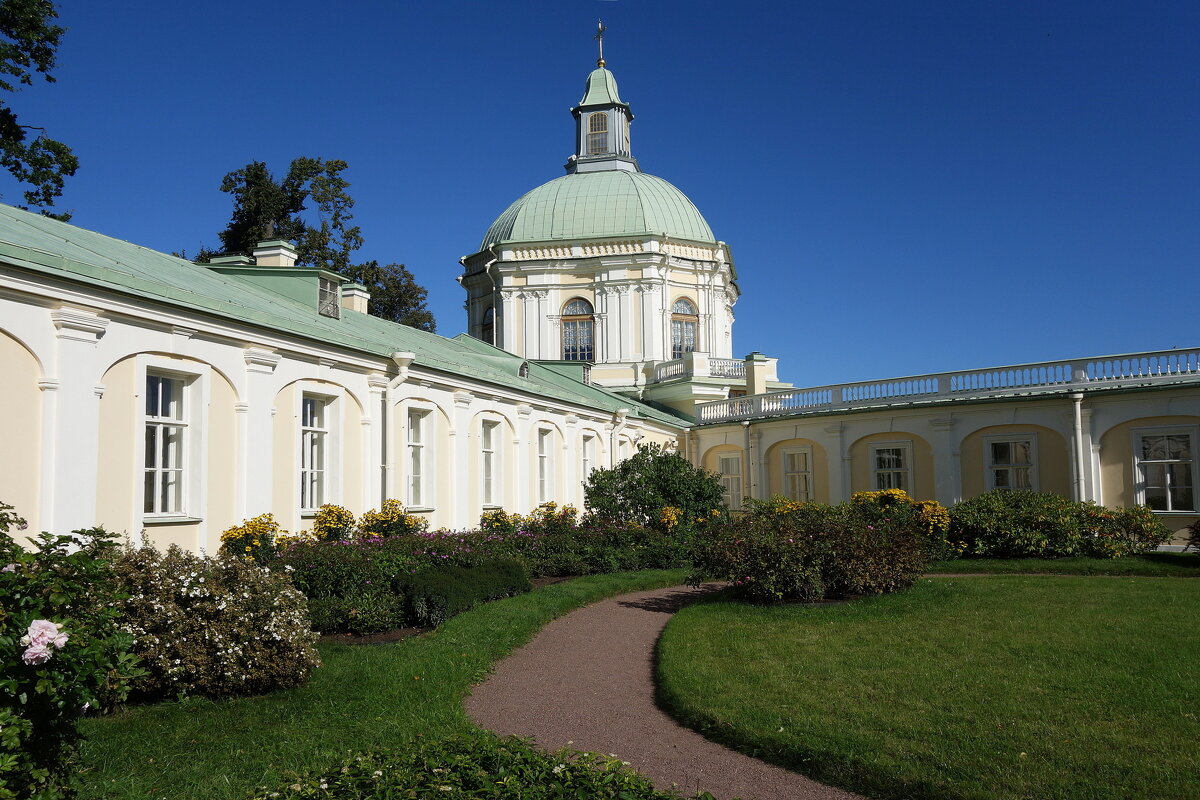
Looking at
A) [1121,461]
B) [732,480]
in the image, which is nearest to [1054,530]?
[1121,461]

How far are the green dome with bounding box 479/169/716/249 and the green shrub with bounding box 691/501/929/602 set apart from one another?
2527 centimetres

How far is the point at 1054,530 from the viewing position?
63.6 ft

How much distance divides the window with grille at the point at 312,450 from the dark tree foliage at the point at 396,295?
22.7m

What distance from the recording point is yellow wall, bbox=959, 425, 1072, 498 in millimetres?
22953

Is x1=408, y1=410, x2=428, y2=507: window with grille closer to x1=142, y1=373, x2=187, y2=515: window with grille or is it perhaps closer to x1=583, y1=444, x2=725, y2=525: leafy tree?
x1=583, y1=444, x2=725, y2=525: leafy tree

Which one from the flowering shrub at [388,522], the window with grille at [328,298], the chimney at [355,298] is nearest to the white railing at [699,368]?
the chimney at [355,298]

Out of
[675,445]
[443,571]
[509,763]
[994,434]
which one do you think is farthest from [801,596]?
[675,445]

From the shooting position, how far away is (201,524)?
12.1 metres

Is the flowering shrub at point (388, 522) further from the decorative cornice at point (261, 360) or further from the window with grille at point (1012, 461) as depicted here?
the window with grille at point (1012, 461)

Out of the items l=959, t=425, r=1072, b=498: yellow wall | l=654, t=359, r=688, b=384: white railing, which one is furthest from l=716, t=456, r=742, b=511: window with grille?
l=959, t=425, r=1072, b=498: yellow wall

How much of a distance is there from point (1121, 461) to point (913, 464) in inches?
204

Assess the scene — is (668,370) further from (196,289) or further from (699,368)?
(196,289)

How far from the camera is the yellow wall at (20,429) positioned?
9500 mm

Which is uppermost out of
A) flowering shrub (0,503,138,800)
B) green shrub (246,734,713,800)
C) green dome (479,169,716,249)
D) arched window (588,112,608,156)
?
arched window (588,112,608,156)
